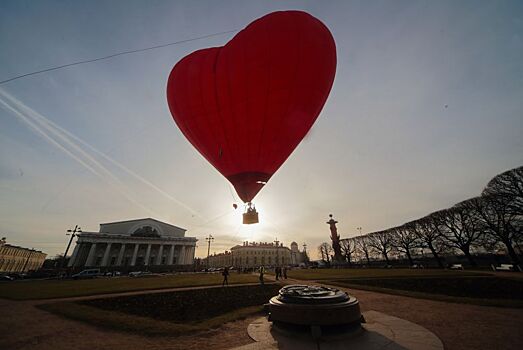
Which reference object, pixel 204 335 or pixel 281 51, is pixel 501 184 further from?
pixel 204 335

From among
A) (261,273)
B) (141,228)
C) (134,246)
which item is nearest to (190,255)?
(134,246)

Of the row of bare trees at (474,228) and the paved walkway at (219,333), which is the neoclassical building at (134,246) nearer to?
the row of bare trees at (474,228)

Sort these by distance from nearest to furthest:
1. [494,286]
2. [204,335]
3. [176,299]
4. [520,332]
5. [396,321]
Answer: [520,332], [204,335], [396,321], [176,299], [494,286]

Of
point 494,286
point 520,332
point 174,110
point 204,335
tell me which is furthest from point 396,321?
point 494,286

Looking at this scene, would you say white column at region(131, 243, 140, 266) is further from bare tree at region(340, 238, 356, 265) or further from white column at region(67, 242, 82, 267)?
bare tree at region(340, 238, 356, 265)

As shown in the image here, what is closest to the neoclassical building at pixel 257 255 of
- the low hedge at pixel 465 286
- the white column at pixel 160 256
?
the white column at pixel 160 256

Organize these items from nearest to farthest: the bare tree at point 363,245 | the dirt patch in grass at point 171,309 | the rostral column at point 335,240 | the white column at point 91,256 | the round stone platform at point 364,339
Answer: the round stone platform at point 364,339
the dirt patch in grass at point 171,309
the rostral column at point 335,240
the bare tree at point 363,245
the white column at point 91,256
